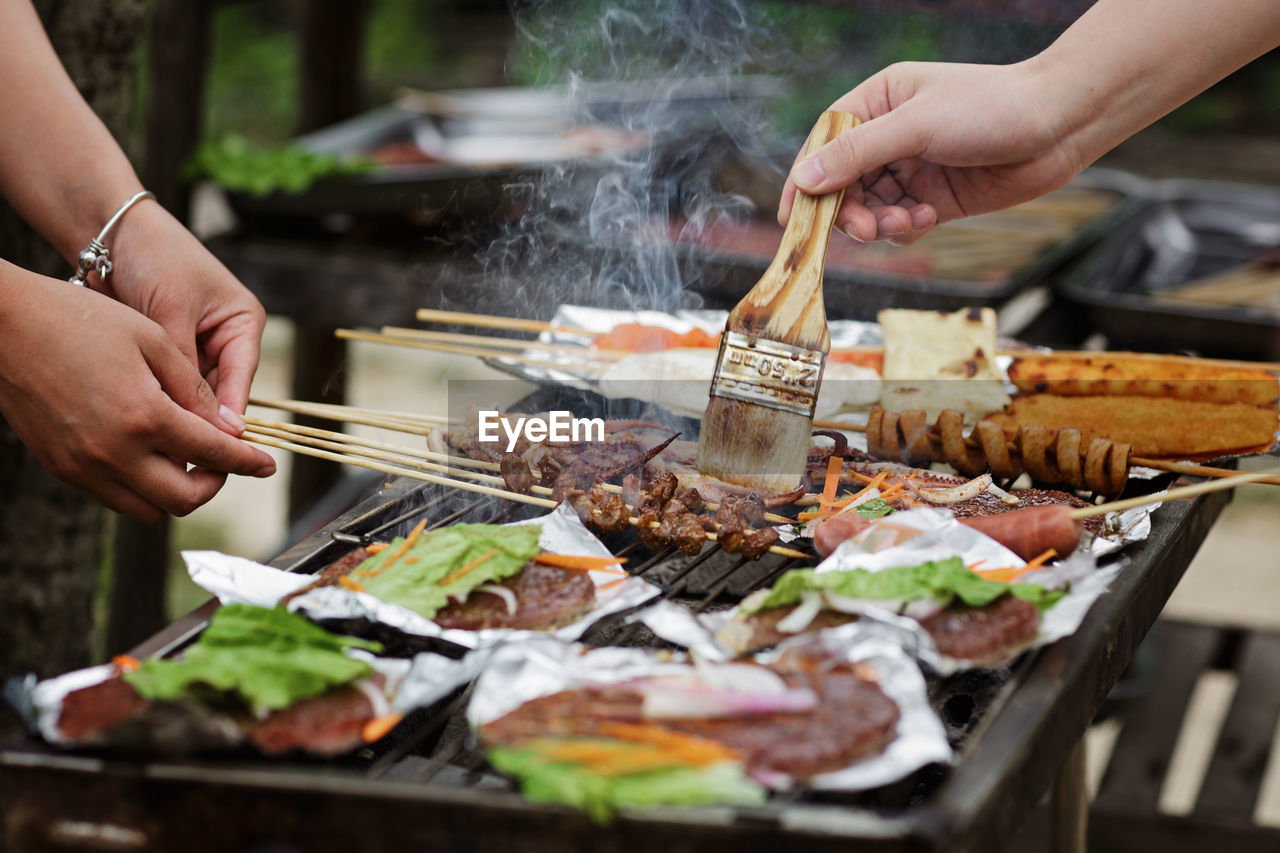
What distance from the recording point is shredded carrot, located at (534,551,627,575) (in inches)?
90.4

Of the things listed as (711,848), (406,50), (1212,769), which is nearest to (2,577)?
(711,848)

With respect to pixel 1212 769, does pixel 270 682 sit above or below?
above

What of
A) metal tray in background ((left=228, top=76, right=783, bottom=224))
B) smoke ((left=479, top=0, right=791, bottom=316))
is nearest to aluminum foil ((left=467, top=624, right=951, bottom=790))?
smoke ((left=479, top=0, right=791, bottom=316))

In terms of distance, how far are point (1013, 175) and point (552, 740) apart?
2.38m

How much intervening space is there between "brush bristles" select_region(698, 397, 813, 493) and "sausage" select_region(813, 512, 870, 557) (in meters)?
0.30

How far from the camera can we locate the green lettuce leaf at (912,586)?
203 cm

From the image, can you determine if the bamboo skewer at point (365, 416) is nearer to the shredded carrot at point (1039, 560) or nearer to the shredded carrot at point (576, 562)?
the shredded carrot at point (576, 562)

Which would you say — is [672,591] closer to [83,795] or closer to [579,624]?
[579,624]

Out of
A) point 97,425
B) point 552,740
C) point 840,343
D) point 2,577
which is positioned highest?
point 840,343

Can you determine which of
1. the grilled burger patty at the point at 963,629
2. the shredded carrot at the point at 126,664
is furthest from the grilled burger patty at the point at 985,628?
the shredded carrot at the point at 126,664

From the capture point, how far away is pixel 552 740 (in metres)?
1.64

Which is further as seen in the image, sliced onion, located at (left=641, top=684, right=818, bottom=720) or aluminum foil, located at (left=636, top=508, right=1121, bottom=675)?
aluminum foil, located at (left=636, top=508, right=1121, bottom=675)

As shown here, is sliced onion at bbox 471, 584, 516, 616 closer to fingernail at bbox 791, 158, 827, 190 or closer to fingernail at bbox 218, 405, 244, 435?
fingernail at bbox 218, 405, 244, 435

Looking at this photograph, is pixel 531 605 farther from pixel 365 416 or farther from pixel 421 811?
pixel 365 416
